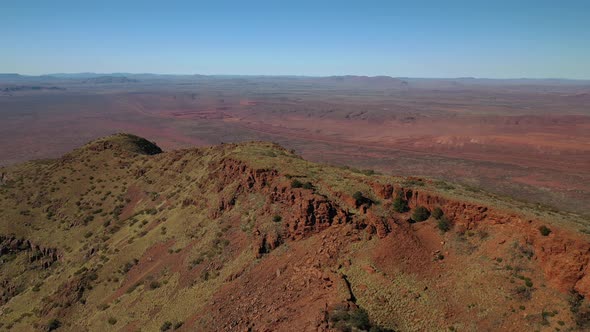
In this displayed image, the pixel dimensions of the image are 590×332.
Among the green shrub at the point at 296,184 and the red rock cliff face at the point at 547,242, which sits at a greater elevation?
the green shrub at the point at 296,184

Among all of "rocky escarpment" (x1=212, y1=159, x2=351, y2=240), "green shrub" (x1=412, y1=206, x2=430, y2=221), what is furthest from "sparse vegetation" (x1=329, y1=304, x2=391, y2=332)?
"green shrub" (x1=412, y1=206, x2=430, y2=221)

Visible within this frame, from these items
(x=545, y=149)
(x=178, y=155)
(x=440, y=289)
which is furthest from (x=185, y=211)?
(x=545, y=149)

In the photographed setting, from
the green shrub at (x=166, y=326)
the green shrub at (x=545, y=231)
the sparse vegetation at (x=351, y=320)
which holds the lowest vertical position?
the green shrub at (x=166, y=326)

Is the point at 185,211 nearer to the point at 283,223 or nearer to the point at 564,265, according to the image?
the point at 283,223

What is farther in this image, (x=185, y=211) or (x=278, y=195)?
(x=185, y=211)

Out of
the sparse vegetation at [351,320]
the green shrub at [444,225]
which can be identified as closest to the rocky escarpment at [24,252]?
the sparse vegetation at [351,320]

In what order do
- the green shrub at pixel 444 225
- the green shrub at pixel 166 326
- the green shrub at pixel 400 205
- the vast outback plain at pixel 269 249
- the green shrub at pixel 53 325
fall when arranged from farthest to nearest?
the green shrub at pixel 53 325 < the green shrub at pixel 400 205 < the green shrub at pixel 444 225 < the green shrub at pixel 166 326 < the vast outback plain at pixel 269 249

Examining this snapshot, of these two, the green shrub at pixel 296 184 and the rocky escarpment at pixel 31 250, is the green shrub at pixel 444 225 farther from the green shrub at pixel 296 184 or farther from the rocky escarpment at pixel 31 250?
the rocky escarpment at pixel 31 250

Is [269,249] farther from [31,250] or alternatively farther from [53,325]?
[31,250]
